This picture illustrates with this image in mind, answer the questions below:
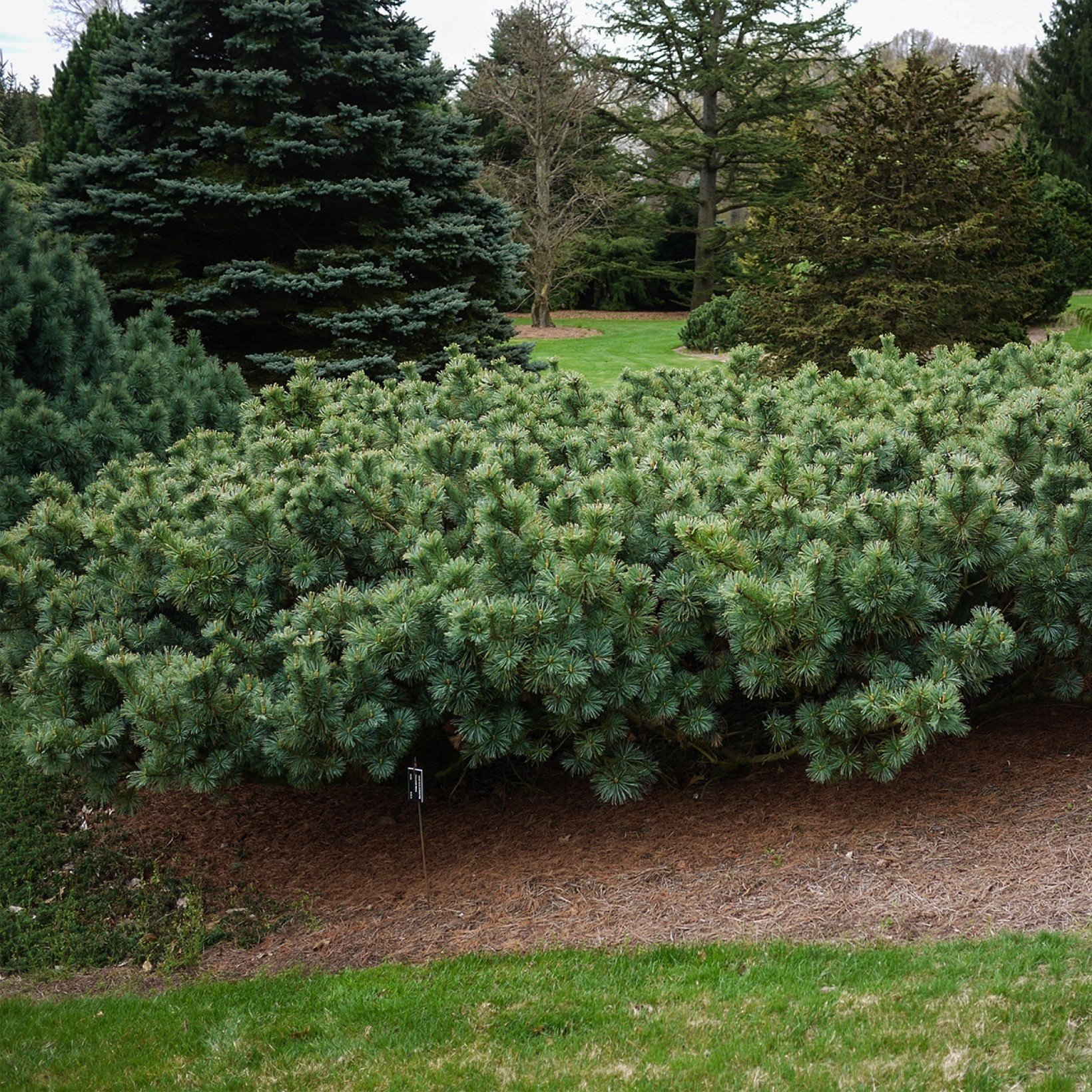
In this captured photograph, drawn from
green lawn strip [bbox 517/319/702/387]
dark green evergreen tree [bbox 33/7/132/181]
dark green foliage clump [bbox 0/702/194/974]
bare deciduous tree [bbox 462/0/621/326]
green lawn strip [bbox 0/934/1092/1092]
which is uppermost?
bare deciduous tree [bbox 462/0/621/326]

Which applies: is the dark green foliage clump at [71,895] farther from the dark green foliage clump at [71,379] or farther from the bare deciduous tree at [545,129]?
the bare deciduous tree at [545,129]

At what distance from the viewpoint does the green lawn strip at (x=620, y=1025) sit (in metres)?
2.83

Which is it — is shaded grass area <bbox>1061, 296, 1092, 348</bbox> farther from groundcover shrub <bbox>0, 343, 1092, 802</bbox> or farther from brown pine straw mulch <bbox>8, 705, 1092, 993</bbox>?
brown pine straw mulch <bbox>8, 705, 1092, 993</bbox>

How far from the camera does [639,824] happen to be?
4.62 meters

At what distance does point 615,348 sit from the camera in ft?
74.5

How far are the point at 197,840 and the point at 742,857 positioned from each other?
110 inches

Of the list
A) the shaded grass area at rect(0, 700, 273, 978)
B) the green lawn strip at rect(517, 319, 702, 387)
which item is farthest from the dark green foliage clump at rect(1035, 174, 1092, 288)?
the shaded grass area at rect(0, 700, 273, 978)

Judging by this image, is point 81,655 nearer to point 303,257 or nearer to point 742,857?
point 742,857

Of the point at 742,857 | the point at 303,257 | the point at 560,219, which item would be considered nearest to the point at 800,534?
the point at 742,857

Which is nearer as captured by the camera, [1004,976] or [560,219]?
[1004,976]

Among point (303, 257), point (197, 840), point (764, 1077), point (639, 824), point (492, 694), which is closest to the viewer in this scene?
point (764, 1077)

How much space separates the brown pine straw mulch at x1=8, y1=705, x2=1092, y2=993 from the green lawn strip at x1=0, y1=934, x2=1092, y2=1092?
0.20 meters

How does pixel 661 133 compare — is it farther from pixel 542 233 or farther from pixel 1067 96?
pixel 1067 96

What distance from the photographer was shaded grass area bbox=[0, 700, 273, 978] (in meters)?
4.32
